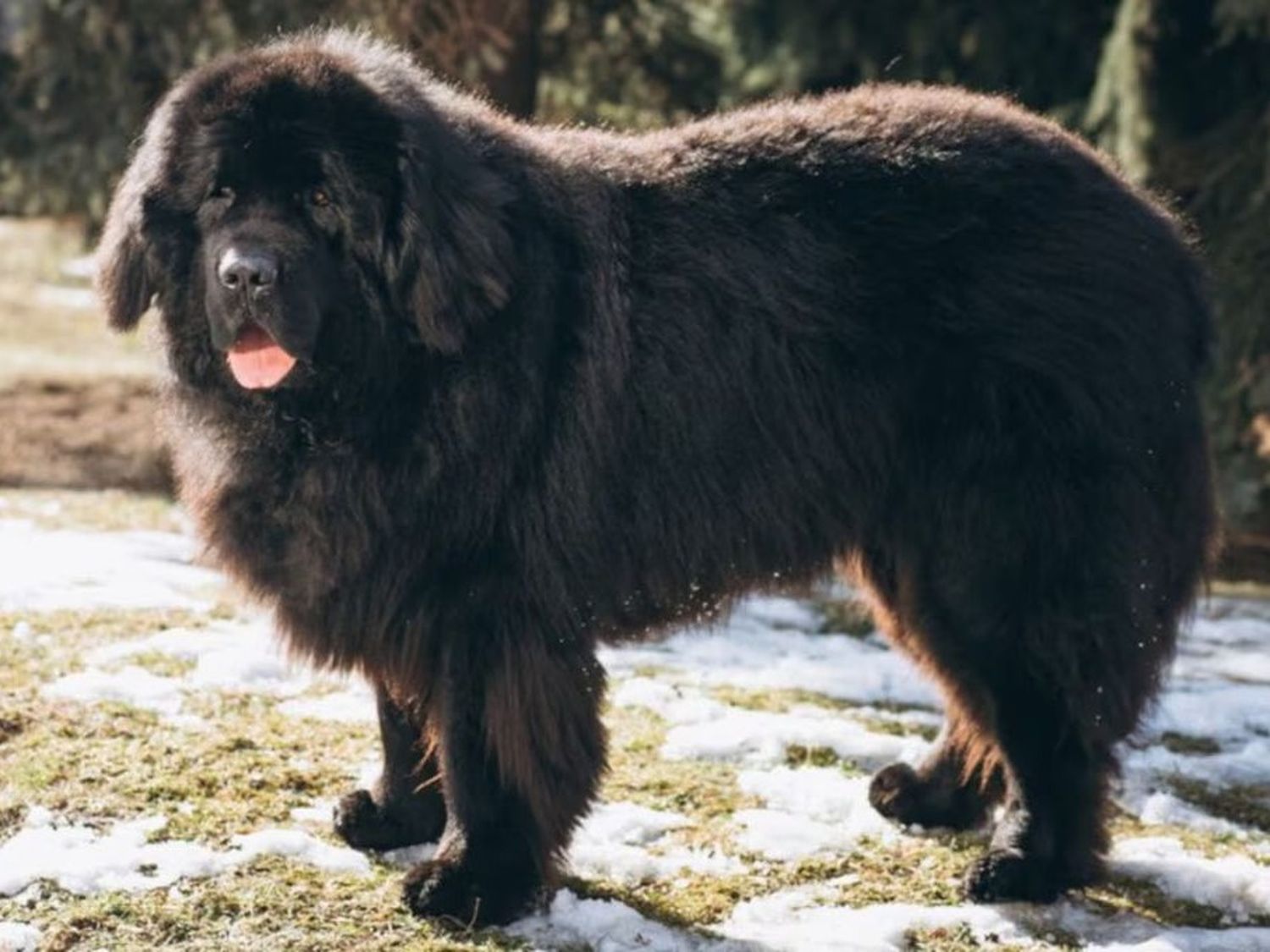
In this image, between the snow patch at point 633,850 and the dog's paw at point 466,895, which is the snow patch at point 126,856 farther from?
the snow patch at point 633,850

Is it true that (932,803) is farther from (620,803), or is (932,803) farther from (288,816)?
(288,816)

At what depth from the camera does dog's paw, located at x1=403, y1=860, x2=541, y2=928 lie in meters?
3.48

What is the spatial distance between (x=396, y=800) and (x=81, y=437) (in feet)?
18.2

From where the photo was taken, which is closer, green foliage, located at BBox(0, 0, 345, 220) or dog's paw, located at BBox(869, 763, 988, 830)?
dog's paw, located at BBox(869, 763, 988, 830)

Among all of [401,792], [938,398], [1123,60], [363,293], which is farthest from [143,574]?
[1123,60]

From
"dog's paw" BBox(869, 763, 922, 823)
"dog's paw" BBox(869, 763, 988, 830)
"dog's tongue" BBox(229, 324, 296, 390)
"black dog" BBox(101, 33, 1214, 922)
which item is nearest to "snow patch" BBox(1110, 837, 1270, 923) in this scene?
"black dog" BBox(101, 33, 1214, 922)

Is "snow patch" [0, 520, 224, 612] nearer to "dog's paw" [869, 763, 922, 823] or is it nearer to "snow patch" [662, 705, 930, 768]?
"snow patch" [662, 705, 930, 768]

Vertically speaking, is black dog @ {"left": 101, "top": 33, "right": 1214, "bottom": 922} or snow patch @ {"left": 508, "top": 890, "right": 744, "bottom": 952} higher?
black dog @ {"left": 101, "top": 33, "right": 1214, "bottom": 922}

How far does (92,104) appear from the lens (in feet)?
26.5

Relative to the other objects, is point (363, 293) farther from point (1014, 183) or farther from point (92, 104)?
point (92, 104)

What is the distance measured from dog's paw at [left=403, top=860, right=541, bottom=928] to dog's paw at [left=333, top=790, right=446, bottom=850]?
0.34 m

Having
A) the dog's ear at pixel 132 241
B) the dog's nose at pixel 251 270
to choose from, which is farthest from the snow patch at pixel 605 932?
the dog's ear at pixel 132 241

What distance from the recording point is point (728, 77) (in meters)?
8.84

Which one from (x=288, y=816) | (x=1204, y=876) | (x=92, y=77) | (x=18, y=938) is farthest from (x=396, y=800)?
(x=92, y=77)
